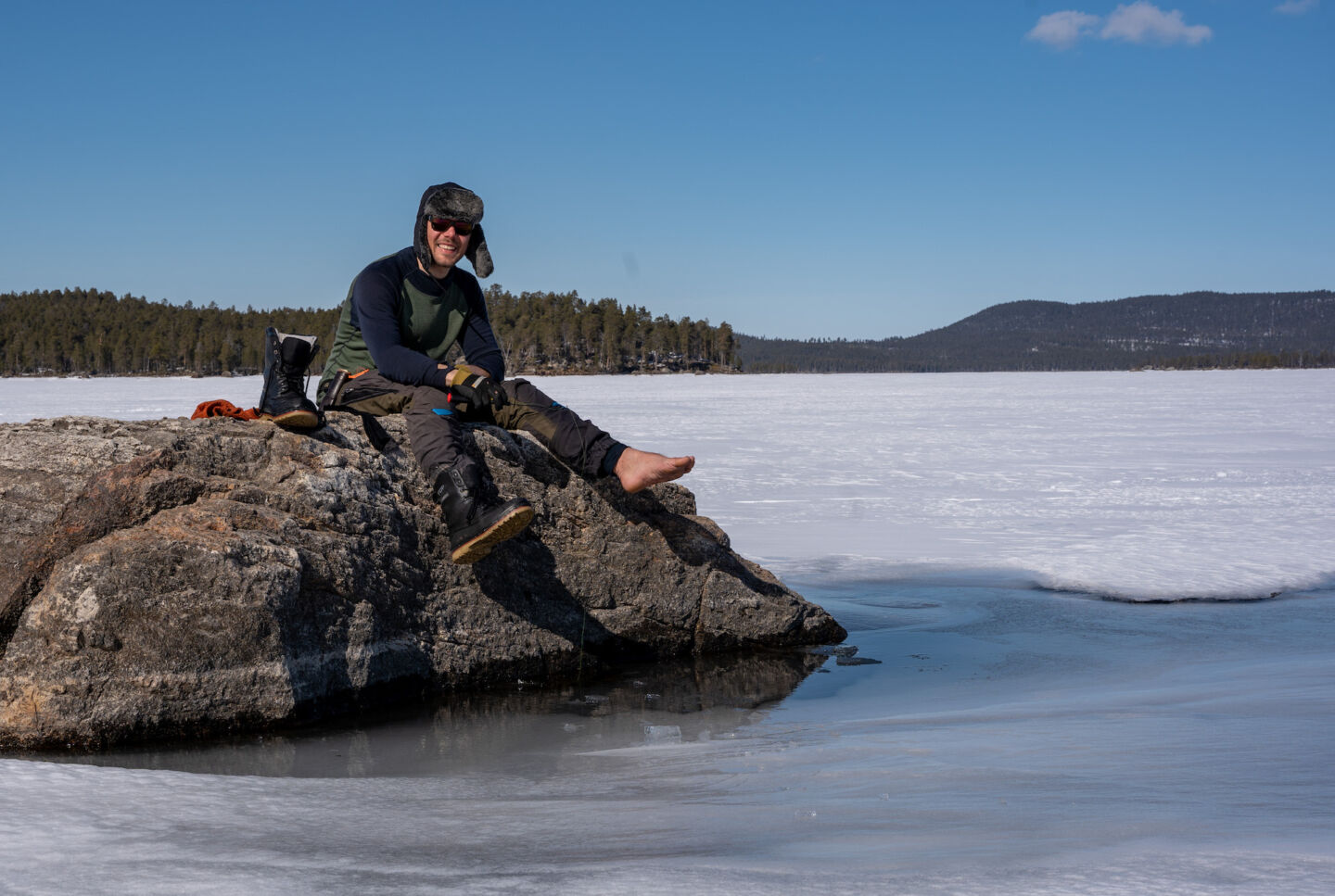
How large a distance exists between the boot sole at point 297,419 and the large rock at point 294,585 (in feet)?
0.22

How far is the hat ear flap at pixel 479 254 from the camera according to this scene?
5605mm

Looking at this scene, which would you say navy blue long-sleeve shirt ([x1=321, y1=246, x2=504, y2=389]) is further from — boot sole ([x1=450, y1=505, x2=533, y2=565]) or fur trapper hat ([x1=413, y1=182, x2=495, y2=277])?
boot sole ([x1=450, y1=505, x2=533, y2=565])

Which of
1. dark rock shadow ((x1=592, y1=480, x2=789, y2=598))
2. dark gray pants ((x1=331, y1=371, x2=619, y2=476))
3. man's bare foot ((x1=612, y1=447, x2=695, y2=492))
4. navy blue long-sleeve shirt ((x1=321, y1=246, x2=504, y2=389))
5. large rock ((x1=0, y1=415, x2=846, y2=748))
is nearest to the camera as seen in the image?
large rock ((x1=0, y1=415, x2=846, y2=748))

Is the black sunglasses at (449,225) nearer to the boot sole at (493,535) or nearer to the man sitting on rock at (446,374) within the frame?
the man sitting on rock at (446,374)

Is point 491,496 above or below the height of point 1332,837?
above

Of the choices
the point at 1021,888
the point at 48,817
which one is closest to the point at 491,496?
the point at 48,817

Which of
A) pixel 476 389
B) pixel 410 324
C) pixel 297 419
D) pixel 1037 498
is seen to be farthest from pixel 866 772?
pixel 1037 498

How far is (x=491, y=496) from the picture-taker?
17.0 feet

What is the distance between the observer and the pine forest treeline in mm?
132125

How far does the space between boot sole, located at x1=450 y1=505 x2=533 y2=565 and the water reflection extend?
66 centimetres

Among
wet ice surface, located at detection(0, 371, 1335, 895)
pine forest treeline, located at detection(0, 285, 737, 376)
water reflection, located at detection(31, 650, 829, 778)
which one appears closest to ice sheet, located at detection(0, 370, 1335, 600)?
wet ice surface, located at detection(0, 371, 1335, 895)

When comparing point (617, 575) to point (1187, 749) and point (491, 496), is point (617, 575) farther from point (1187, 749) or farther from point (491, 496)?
point (1187, 749)

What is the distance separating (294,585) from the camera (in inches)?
166

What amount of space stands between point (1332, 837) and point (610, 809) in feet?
5.97
